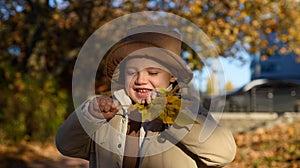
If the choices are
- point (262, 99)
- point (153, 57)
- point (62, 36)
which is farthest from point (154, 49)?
point (262, 99)

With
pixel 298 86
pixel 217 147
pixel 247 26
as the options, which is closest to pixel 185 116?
pixel 217 147

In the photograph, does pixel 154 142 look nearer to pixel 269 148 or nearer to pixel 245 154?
pixel 245 154

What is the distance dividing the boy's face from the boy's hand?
13 centimetres

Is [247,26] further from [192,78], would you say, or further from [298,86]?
[298,86]

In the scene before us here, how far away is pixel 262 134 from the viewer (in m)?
12.3

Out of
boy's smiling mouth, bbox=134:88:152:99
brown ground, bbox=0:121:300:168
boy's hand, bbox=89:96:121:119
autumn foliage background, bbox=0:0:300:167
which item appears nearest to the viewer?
boy's hand, bbox=89:96:121:119

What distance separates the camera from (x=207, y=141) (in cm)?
Result: 198

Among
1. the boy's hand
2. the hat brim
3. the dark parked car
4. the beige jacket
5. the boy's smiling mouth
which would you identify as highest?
the dark parked car

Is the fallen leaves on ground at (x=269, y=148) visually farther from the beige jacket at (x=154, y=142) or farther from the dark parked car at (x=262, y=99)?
the beige jacket at (x=154, y=142)

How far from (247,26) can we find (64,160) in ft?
17.3

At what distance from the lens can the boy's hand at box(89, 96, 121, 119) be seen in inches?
77.0

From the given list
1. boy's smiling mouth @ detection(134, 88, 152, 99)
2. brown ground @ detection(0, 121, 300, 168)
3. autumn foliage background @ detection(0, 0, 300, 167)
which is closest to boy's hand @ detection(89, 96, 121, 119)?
boy's smiling mouth @ detection(134, 88, 152, 99)

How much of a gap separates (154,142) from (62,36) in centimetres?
1078

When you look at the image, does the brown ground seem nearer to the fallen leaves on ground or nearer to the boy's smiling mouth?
the fallen leaves on ground
